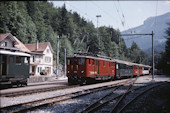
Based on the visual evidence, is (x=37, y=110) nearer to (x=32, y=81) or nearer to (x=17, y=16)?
(x=32, y=81)

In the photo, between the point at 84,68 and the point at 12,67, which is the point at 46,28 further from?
the point at 12,67

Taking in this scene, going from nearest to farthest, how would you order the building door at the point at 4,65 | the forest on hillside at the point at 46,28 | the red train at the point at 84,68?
the building door at the point at 4,65 < the red train at the point at 84,68 < the forest on hillside at the point at 46,28

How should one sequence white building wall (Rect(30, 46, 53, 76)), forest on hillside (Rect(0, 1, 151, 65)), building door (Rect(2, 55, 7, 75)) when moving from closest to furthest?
building door (Rect(2, 55, 7, 75)), white building wall (Rect(30, 46, 53, 76)), forest on hillside (Rect(0, 1, 151, 65))

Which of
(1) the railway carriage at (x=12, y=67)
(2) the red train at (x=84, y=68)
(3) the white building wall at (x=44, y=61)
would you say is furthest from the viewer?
(3) the white building wall at (x=44, y=61)

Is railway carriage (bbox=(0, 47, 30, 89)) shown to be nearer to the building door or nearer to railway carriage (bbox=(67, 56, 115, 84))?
the building door

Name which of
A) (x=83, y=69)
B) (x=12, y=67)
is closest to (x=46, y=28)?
(x=83, y=69)

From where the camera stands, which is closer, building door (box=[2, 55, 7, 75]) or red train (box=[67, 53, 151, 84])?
building door (box=[2, 55, 7, 75])

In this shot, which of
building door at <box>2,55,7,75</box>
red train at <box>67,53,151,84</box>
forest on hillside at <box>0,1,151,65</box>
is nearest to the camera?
building door at <box>2,55,7,75</box>

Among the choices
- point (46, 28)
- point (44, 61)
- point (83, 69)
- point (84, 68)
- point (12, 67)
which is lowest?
point (83, 69)

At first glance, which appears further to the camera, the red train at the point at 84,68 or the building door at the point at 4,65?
the red train at the point at 84,68

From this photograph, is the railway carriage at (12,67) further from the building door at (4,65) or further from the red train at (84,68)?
the red train at (84,68)

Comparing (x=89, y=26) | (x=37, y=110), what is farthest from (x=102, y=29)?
(x=37, y=110)

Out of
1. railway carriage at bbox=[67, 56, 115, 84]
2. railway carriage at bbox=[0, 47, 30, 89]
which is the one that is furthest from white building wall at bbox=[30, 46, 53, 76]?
railway carriage at bbox=[0, 47, 30, 89]

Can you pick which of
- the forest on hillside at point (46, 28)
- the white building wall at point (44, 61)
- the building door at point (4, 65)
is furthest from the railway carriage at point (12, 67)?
the white building wall at point (44, 61)
